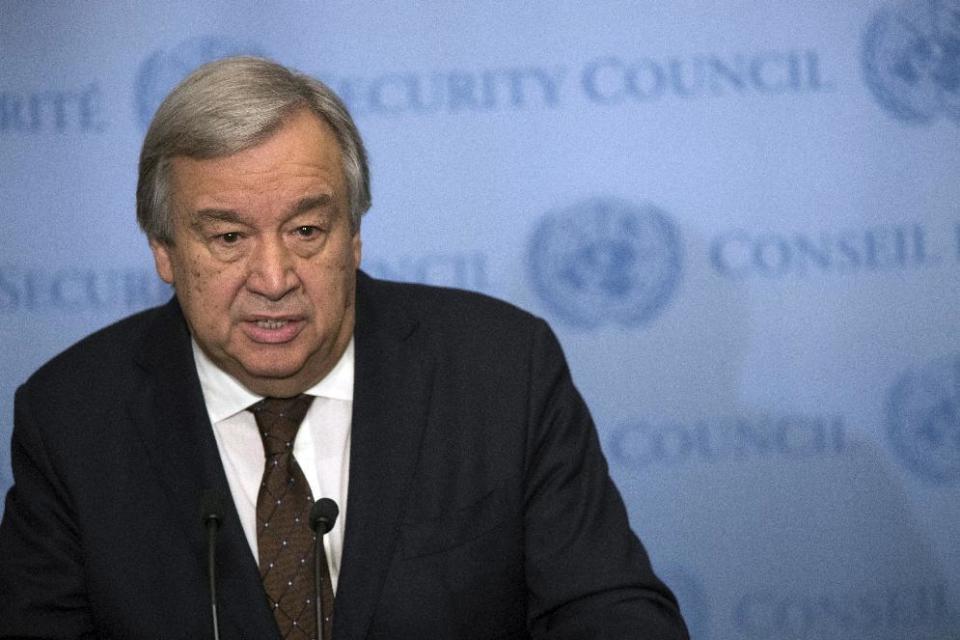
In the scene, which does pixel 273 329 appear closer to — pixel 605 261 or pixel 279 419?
pixel 279 419

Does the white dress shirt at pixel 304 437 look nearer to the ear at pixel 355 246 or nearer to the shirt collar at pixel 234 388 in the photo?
the shirt collar at pixel 234 388

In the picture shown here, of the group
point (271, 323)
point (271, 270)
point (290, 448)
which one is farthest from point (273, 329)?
point (290, 448)

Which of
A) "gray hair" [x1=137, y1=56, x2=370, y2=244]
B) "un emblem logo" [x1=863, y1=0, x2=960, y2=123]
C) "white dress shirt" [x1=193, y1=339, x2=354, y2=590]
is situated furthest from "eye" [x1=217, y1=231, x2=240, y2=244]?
"un emblem logo" [x1=863, y1=0, x2=960, y2=123]

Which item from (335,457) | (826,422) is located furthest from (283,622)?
(826,422)

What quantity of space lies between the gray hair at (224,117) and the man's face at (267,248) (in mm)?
19

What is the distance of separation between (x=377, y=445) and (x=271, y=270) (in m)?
0.36

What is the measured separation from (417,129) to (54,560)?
4.16ft

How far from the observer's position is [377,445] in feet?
6.48

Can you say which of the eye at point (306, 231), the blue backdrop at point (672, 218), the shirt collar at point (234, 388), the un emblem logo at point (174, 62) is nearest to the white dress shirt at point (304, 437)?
the shirt collar at point (234, 388)

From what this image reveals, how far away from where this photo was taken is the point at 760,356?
2771 millimetres

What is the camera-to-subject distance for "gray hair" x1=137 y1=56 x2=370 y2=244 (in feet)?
5.99

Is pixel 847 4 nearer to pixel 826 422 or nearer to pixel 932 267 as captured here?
pixel 932 267

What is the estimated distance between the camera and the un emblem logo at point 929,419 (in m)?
2.81

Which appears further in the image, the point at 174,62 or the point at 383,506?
the point at 174,62
